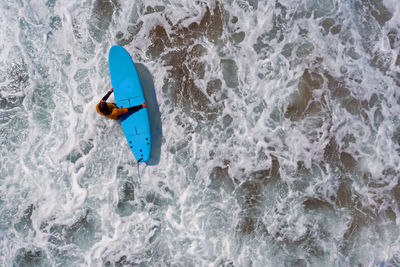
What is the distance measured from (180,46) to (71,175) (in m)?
4.34

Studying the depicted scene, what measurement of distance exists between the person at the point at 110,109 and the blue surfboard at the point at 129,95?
0.41 feet

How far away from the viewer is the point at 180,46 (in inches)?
292

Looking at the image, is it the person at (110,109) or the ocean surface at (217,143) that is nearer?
the person at (110,109)

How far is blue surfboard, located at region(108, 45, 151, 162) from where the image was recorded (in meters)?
7.15

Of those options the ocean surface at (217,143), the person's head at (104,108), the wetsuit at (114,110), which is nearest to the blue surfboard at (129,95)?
the wetsuit at (114,110)

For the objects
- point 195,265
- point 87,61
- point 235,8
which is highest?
point 235,8

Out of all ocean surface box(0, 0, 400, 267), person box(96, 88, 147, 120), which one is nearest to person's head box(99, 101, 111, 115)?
person box(96, 88, 147, 120)

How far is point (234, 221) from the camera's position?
7.22 metres

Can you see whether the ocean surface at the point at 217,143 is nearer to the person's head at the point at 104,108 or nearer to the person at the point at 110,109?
the person at the point at 110,109

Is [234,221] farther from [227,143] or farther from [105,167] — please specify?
[105,167]

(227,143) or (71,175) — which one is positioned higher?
(227,143)

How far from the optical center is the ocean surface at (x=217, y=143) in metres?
7.20

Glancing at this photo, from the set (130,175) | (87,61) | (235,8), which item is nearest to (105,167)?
(130,175)

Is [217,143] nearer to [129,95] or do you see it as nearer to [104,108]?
[129,95]
